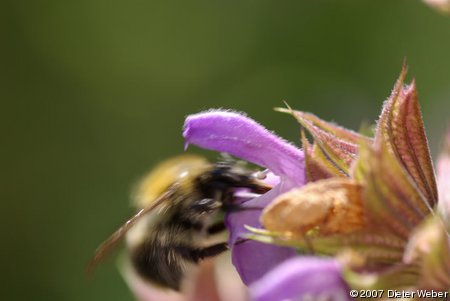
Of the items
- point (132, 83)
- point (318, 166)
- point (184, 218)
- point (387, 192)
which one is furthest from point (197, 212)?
point (132, 83)

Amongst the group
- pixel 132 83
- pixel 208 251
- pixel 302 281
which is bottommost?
pixel 132 83

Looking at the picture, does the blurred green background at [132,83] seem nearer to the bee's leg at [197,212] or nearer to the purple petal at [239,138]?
the bee's leg at [197,212]

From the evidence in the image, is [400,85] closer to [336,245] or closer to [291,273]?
[336,245]

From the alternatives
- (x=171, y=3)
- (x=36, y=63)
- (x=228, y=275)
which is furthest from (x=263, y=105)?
(x=228, y=275)

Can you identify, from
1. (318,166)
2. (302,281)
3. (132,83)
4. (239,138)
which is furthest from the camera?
(132,83)

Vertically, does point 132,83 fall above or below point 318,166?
below

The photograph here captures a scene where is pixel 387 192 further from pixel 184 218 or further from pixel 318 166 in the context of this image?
pixel 184 218
